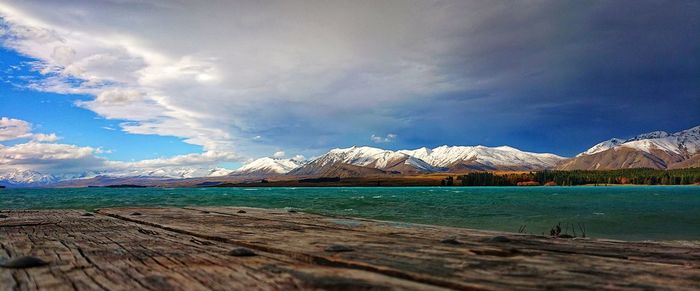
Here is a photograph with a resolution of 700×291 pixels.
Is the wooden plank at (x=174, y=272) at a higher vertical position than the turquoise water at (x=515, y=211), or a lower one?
higher

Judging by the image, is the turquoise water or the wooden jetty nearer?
the wooden jetty

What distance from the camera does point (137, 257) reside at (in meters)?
4.34

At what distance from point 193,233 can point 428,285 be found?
15.4ft

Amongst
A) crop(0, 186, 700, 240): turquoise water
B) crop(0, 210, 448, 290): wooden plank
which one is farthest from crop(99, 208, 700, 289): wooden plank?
crop(0, 186, 700, 240): turquoise water

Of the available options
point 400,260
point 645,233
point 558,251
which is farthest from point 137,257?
point 645,233

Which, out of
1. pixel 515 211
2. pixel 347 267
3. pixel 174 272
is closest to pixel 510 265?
pixel 347 267

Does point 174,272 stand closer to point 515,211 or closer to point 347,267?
point 347,267

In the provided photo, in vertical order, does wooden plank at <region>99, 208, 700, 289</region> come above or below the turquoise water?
above

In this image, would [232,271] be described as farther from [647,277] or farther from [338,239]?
[647,277]

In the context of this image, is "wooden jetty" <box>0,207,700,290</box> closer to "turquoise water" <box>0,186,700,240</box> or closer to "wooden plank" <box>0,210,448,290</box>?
"wooden plank" <box>0,210,448,290</box>

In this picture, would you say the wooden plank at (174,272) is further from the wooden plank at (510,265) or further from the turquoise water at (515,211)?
the turquoise water at (515,211)

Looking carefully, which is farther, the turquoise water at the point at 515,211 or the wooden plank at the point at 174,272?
the turquoise water at the point at 515,211

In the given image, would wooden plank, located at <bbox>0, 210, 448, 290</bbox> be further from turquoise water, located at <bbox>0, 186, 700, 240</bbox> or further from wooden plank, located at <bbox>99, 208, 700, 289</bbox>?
turquoise water, located at <bbox>0, 186, 700, 240</bbox>

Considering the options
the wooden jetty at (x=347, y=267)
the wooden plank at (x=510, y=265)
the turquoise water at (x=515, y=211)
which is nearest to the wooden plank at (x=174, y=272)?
the wooden jetty at (x=347, y=267)
